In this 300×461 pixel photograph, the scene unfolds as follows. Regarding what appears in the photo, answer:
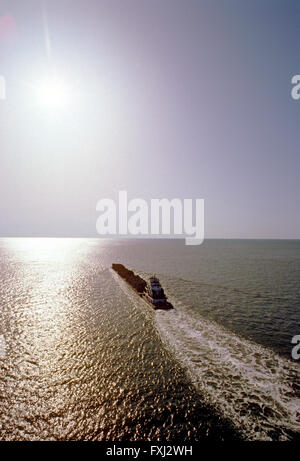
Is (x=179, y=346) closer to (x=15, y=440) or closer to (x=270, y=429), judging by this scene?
(x=270, y=429)

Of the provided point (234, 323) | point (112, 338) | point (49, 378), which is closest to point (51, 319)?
point (112, 338)

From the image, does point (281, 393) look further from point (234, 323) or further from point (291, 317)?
point (291, 317)

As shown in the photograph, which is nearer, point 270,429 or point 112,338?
point 270,429

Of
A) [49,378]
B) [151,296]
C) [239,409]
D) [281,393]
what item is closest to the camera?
[239,409]

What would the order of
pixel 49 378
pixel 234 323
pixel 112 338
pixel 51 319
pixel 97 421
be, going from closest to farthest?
pixel 97 421, pixel 49 378, pixel 112 338, pixel 234 323, pixel 51 319

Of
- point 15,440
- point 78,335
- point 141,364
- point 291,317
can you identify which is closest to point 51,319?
point 78,335

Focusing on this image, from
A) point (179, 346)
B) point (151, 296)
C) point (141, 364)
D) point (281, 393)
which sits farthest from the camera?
point (151, 296)

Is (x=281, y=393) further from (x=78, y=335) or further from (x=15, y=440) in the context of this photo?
(x=78, y=335)

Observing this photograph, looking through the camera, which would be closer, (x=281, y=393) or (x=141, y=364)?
(x=281, y=393)

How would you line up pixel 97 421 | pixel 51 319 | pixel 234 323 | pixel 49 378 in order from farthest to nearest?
pixel 51 319 → pixel 234 323 → pixel 49 378 → pixel 97 421
